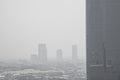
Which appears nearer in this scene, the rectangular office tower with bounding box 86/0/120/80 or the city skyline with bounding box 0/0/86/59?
the rectangular office tower with bounding box 86/0/120/80

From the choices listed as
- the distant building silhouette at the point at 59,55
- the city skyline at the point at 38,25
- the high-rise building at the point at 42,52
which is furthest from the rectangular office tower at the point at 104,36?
the high-rise building at the point at 42,52

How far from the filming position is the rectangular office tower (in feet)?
6.16

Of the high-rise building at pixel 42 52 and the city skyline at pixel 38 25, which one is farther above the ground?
the city skyline at pixel 38 25

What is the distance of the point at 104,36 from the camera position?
6.17ft

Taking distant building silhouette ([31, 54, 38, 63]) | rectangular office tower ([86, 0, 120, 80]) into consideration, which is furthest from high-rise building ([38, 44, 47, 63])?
rectangular office tower ([86, 0, 120, 80])

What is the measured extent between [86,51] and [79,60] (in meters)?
0.15

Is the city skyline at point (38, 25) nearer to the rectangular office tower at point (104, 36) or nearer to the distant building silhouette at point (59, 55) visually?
the distant building silhouette at point (59, 55)

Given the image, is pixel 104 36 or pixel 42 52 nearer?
pixel 104 36

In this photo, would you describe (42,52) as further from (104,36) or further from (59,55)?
(104,36)

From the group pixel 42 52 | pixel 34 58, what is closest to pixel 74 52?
pixel 42 52

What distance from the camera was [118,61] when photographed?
1891 millimetres

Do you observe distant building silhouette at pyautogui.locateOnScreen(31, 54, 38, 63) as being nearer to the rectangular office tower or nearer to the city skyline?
the city skyline

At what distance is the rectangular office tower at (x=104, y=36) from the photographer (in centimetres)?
188

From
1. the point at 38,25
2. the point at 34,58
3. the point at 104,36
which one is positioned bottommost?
the point at 34,58
